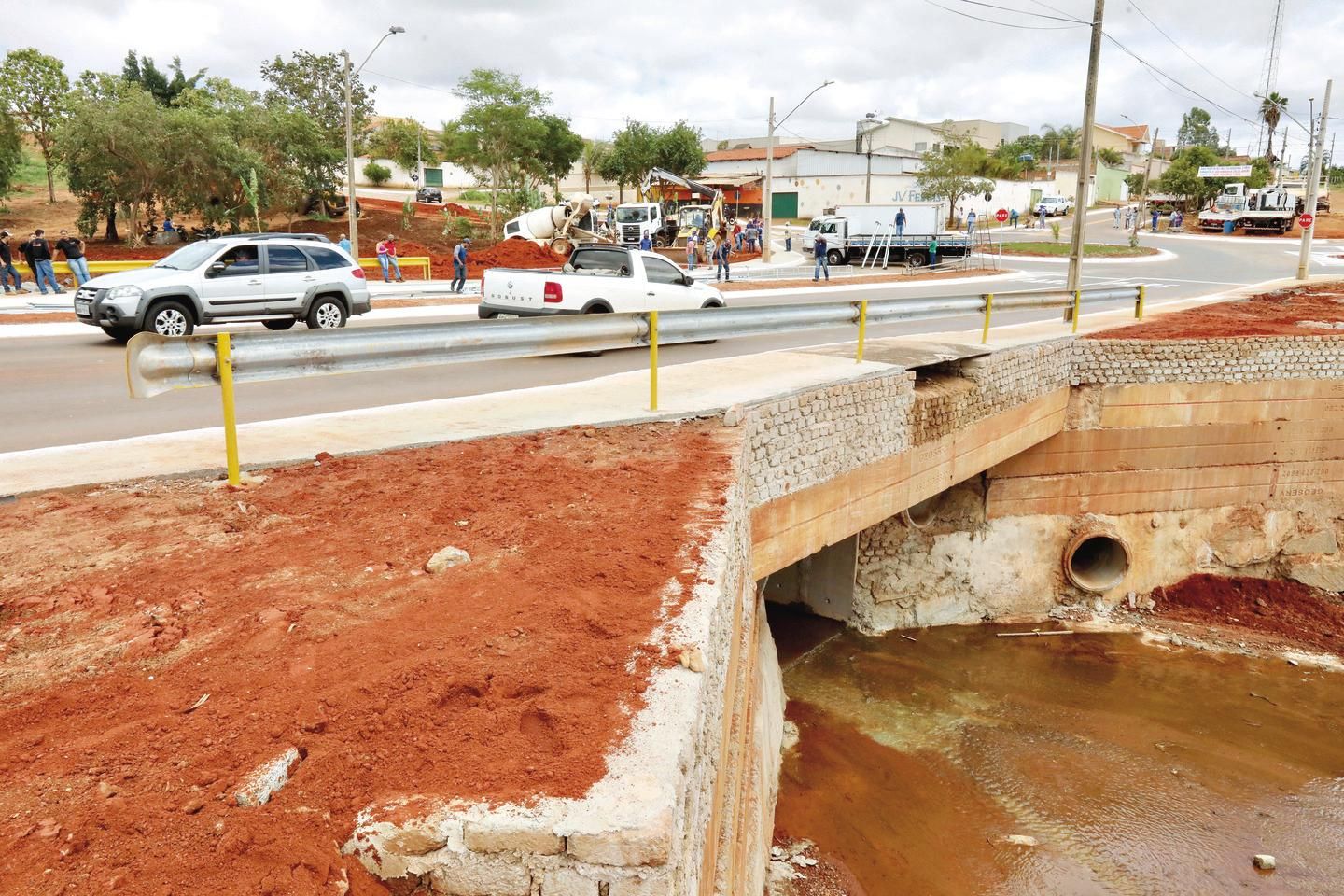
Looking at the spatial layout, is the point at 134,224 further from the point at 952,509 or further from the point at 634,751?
the point at 634,751

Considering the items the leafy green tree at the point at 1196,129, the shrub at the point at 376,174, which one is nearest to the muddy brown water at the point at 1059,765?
the shrub at the point at 376,174

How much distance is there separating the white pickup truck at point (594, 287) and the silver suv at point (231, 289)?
3.13 m

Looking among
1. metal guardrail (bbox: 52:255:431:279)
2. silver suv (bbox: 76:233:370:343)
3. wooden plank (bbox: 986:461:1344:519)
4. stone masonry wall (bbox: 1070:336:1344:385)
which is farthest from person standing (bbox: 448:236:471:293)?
stone masonry wall (bbox: 1070:336:1344:385)

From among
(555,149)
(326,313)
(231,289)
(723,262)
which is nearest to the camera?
(231,289)

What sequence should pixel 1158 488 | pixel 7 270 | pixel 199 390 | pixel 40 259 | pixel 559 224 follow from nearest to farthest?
pixel 199 390
pixel 1158 488
pixel 40 259
pixel 7 270
pixel 559 224

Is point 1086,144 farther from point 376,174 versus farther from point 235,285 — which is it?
point 376,174

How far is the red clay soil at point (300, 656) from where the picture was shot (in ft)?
8.93

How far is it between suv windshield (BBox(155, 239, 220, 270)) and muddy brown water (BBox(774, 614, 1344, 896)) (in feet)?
37.3

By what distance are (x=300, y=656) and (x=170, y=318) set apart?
40.5ft

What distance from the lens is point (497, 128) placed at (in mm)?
43938

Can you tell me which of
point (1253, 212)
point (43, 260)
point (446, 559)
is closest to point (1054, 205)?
point (1253, 212)

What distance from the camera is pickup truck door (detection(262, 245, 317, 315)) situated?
1523cm

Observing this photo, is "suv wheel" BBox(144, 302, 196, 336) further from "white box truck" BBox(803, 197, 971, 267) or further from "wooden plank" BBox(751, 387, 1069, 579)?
"white box truck" BBox(803, 197, 971, 267)

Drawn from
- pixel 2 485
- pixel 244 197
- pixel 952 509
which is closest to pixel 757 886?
pixel 2 485
